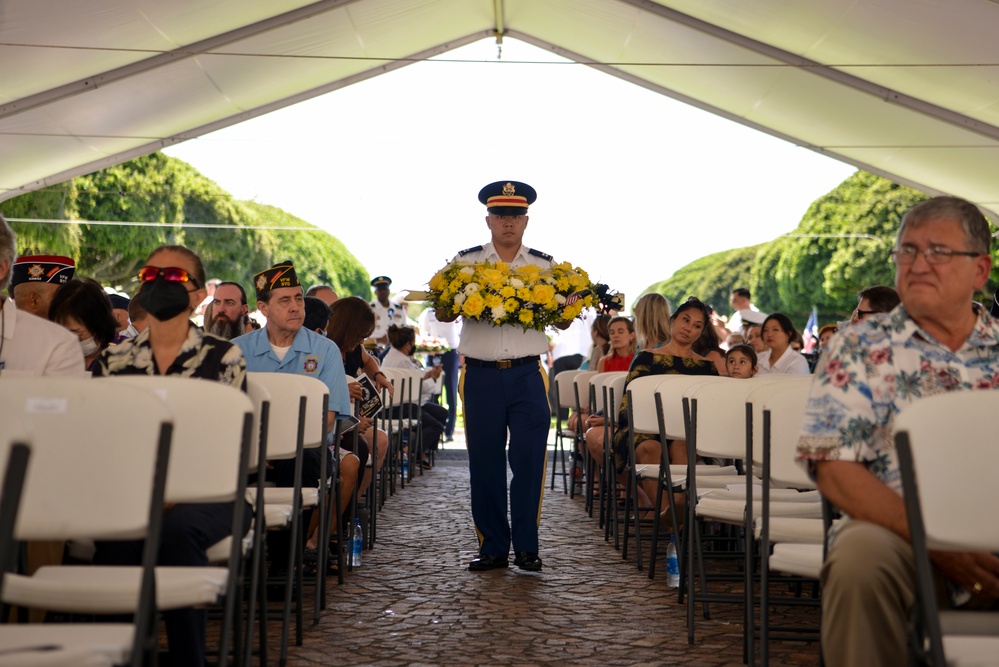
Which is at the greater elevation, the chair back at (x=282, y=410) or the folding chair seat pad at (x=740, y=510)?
the chair back at (x=282, y=410)

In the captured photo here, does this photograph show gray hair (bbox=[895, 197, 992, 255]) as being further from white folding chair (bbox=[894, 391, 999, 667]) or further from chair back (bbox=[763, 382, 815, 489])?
chair back (bbox=[763, 382, 815, 489])

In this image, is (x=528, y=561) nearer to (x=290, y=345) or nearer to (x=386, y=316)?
(x=290, y=345)

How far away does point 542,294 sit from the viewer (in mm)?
6250

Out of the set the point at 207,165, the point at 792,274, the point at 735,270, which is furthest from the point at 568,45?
the point at 735,270

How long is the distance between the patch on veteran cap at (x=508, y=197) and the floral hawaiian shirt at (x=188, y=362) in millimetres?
2709

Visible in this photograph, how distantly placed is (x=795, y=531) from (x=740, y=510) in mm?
595

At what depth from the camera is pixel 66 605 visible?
2.92 meters

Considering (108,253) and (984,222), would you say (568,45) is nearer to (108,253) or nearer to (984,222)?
(984,222)

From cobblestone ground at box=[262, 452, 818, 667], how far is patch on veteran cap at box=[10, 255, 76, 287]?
222cm

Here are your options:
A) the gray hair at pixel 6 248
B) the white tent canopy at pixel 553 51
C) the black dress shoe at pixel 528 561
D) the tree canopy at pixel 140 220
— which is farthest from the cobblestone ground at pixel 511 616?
the tree canopy at pixel 140 220

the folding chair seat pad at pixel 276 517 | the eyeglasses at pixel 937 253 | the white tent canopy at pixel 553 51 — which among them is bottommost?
the folding chair seat pad at pixel 276 517

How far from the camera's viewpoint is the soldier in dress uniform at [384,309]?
14.8m

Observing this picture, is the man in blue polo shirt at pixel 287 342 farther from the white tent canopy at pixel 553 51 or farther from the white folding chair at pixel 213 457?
the white tent canopy at pixel 553 51

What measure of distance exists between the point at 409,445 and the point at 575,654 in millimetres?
6339
